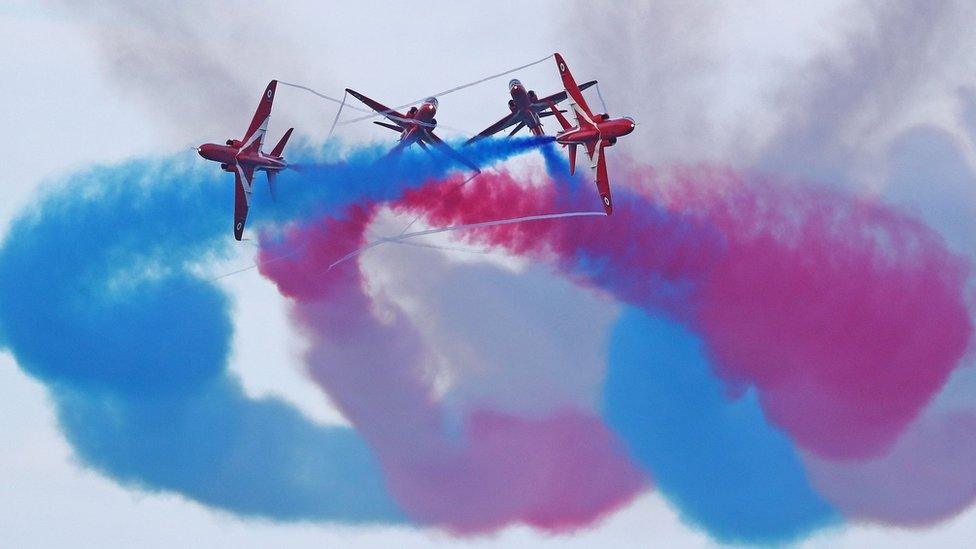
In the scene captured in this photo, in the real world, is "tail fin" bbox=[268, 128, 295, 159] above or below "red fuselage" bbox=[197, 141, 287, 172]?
above

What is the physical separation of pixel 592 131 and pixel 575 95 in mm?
1664

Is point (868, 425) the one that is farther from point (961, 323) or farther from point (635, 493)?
point (635, 493)

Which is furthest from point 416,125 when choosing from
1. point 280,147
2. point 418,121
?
point 280,147

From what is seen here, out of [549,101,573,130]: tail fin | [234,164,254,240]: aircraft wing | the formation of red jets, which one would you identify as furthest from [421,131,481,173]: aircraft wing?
[234,164,254,240]: aircraft wing

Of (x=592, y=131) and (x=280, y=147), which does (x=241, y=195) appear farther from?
(x=592, y=131)

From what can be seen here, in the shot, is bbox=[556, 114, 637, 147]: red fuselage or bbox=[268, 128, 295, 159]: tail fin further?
bbox=[268, 128, 295, 159]: tail fin

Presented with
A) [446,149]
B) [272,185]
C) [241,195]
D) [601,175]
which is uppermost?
[446,149]

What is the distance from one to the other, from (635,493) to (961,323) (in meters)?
14.4

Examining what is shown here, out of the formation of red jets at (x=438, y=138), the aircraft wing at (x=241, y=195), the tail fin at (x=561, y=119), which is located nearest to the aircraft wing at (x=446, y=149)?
the formation of red jets at (x=438, y=138)

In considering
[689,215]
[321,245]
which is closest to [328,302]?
[321,245]

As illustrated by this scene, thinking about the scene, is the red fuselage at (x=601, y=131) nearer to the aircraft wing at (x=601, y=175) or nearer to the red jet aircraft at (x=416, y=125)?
the aircraft wing at (x=601, y=175)

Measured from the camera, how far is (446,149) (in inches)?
2053

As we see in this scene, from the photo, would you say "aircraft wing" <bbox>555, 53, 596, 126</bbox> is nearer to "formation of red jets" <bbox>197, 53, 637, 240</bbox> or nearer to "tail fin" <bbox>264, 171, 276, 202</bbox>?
"formation of red jets" <bbox>197, 53, 637, 240</bbox>

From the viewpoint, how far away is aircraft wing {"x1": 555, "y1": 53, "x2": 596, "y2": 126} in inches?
1928
